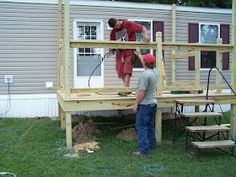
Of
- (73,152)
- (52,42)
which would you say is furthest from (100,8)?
(73,152)

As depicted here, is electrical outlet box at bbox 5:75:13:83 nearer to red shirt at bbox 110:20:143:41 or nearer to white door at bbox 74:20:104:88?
white door at bbox 74:20:104:88

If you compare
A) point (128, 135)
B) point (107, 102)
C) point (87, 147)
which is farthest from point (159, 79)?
point (87, 147)

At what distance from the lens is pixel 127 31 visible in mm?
6352

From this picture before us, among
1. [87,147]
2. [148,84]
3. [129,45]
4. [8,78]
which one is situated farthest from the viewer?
[8,78]

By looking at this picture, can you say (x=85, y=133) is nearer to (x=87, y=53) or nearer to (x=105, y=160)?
(x=105, y=160)

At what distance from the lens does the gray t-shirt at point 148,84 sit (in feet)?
17.0

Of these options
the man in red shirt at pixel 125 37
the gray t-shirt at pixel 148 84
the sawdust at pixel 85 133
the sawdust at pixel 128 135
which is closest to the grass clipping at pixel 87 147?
the sawdust at pixel 85 133

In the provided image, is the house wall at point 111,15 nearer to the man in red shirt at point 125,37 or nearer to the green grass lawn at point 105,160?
the man in red shirt at point 125,37

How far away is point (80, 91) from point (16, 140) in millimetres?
1498

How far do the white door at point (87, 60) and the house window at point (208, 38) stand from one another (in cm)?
319

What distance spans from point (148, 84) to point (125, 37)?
63.1 inches

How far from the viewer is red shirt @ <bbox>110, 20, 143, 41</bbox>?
20.4 ft

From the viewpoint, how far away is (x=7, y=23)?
28.5 ft

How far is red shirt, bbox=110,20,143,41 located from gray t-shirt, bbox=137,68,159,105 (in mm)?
1265
